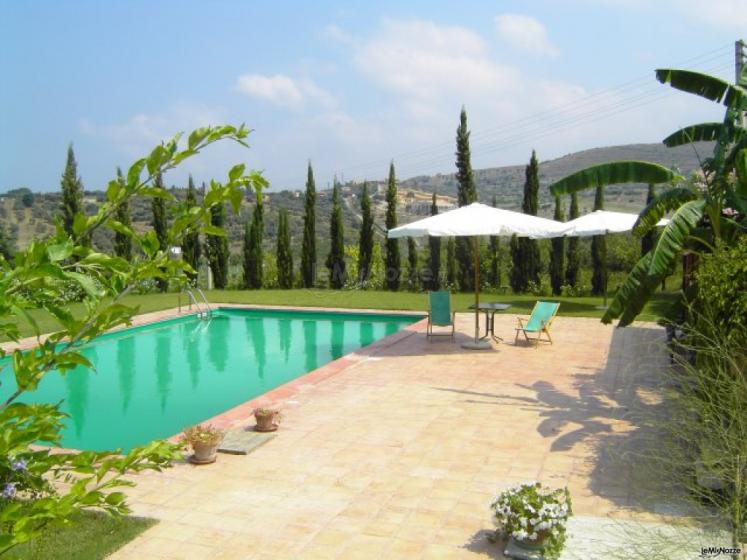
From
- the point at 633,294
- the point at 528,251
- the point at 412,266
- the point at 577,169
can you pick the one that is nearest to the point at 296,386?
the point at 633,294

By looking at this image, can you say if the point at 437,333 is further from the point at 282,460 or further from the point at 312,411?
the point at 282,460

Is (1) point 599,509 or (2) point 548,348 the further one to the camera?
(2) point 548,348

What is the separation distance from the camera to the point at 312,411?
794cm

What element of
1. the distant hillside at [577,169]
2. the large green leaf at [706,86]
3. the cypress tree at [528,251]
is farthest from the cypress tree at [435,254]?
the large green leaf at [706,86]

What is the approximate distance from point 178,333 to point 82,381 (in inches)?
174

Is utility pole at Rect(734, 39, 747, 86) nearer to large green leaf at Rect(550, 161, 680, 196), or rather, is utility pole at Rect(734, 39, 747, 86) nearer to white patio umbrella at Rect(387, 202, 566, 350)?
large green leaf at Rect(550, 161, 680, 196)

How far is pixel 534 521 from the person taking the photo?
417 cm

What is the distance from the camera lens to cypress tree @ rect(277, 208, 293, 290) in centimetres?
2673

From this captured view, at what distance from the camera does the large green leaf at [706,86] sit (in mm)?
7172

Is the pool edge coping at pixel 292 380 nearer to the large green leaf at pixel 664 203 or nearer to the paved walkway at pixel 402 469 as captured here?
the paved walkway at pixel 402 469

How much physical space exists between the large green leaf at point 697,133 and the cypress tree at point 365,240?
58.1 feet

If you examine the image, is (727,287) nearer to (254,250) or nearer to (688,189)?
(688,189)

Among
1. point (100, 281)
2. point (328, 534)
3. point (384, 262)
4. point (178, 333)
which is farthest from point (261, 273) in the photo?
point (100, 281)

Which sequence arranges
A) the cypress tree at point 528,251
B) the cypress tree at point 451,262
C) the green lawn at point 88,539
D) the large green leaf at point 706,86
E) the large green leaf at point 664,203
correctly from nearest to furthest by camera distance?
the green lawn at point 88,539 < the large green leaf at point 706,86 < the large green leaf at point 664,203 < the cypress tree at point 528,251 < the cypress tree at point 451,262
